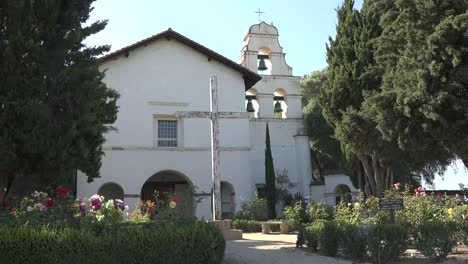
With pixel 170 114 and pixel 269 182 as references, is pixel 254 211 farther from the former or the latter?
pixel 170 114

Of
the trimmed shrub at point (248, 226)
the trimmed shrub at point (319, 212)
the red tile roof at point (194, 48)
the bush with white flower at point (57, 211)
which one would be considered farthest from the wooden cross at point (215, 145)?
the red tile roof at point (194, 48)

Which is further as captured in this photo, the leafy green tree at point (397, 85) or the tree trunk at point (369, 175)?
the tree trunk at point (369, 175)

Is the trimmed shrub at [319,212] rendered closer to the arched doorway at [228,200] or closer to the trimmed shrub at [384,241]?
the arched doorway at [228,200]

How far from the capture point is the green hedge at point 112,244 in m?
7.31

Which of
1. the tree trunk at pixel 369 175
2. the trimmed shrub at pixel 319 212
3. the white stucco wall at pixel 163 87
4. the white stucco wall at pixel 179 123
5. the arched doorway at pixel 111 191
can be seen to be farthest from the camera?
the arched doorway at pixel 111 191

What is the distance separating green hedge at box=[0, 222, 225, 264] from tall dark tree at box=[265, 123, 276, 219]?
1735cm

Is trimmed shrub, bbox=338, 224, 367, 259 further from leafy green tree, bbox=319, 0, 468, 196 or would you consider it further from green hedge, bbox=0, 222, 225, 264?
leafy green tree, bbox=319, 0, 468, 196

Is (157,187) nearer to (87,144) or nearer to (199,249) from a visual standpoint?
(87,144)

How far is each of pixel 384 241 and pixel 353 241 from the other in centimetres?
64

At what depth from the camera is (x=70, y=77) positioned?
1080 centimetres

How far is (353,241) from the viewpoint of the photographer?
10219mm

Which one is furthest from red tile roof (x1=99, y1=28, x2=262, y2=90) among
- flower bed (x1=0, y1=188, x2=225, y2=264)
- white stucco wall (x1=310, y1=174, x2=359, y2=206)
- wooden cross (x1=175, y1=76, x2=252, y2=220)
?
flower bed (x1=0, y1=188, x2=225, y2=264)

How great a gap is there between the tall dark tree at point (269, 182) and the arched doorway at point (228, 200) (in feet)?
6.03

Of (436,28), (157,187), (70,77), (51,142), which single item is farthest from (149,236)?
(157,187)
